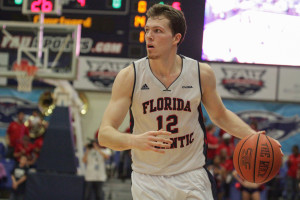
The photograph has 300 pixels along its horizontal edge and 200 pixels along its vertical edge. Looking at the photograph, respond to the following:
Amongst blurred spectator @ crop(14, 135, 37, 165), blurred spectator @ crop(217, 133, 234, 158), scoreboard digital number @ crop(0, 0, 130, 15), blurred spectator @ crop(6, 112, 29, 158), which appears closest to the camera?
blurred spectator @ crop(217, 133, 234, 158)

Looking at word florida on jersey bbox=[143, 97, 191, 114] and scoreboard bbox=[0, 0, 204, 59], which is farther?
scoreboard bbox=[0, 0, 204, 59]

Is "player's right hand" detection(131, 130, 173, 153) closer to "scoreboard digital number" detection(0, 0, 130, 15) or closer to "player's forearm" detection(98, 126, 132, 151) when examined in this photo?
"player's forearm" detection(98, 126, 132, 151)

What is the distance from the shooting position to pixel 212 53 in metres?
13.7

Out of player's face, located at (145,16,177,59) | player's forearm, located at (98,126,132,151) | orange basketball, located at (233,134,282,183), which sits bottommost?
orange basketball, located at (233,134,282,183)

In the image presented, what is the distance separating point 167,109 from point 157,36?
0.49 m

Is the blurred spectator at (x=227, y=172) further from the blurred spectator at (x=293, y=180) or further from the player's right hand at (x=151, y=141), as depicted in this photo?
the player's right hand at (x=151, y=141)

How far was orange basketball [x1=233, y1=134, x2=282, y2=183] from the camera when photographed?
385 cm

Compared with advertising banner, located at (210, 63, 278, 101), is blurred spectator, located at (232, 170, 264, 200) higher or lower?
lower

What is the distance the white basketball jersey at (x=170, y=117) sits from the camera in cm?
374

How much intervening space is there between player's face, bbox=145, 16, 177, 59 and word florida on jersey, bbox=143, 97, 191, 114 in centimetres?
30

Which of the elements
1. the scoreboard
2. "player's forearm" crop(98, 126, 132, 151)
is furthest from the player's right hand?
the scoreboard

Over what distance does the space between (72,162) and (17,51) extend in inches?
105

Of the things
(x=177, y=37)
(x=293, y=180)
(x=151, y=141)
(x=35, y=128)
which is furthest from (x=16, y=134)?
(x=151, y=141)

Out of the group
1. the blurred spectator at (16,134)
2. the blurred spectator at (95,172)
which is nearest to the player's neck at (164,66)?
the blurred spectator at (95,172)
